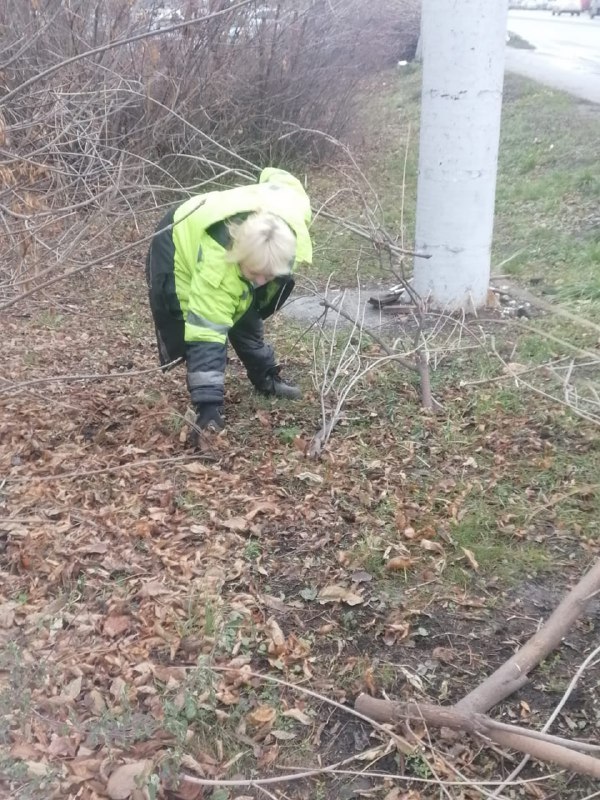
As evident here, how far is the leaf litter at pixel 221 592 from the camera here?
2227 mm

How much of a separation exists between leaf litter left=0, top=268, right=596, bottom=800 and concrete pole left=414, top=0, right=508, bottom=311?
65.6 inches

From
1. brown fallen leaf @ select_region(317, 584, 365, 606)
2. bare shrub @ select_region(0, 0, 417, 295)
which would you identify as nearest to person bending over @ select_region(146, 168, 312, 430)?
brown fallen leaf @ select_region(317, 584, 365, 606)

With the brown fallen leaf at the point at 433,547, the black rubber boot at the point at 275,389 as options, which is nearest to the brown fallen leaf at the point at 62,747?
the brown fallen leaf at the point at 433,547

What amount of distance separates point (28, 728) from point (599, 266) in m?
5.08

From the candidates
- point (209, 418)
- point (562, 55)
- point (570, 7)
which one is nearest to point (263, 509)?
point (209, 418)

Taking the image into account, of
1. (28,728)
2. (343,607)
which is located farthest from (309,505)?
(28,728)

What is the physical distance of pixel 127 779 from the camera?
6.82ft

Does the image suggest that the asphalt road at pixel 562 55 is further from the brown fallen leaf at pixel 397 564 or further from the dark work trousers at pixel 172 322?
the brown fallen leaf at pixel 397 564

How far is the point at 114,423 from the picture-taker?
4.07 meters

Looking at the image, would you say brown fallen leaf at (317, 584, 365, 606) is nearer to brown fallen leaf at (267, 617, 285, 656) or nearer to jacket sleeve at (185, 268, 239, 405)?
brown fallen leaf at (267, 617, 285, 656)

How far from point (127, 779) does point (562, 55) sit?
19.0 m

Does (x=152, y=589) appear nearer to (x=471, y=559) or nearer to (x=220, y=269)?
(x=471, y=559)

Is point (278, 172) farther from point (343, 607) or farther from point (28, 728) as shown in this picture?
point (28, 728)

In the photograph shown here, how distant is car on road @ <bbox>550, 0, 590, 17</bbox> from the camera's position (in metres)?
29.9
